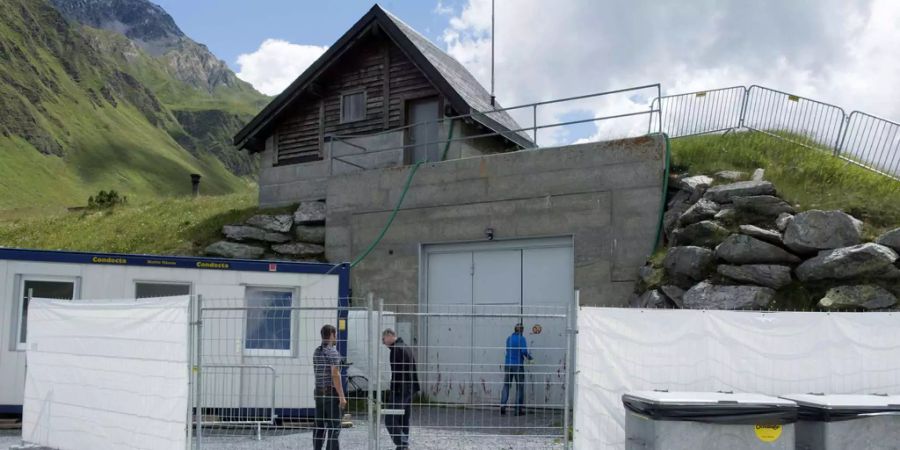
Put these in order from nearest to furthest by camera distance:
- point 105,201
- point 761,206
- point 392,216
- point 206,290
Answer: point 206,290
point 761,206
point 392,216
point 105,201

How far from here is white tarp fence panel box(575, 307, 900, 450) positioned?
8.83 metres

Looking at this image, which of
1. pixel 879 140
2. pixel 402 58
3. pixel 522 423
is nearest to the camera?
pixel 522 423

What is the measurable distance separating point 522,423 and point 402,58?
539 inches

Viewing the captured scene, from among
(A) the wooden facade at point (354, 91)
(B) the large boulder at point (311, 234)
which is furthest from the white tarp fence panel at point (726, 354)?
(A) the wooden facade at point (354, 91)

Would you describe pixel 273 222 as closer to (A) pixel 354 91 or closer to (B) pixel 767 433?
(A) pixel 354 91

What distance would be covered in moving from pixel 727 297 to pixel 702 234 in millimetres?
1420

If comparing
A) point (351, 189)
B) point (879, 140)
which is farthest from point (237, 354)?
point (879, 140)

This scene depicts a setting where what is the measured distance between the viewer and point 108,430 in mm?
9672

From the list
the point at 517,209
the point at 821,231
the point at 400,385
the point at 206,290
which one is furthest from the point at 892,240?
the point at 206,290

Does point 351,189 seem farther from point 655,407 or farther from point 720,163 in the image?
Result: point 655,407

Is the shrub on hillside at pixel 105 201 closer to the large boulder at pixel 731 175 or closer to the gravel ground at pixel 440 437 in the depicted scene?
the gravel ground at pixel 440 437

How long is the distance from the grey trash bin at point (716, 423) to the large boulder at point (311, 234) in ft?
46.2

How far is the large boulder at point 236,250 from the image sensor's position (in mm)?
21562

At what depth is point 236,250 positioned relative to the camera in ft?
71.1
